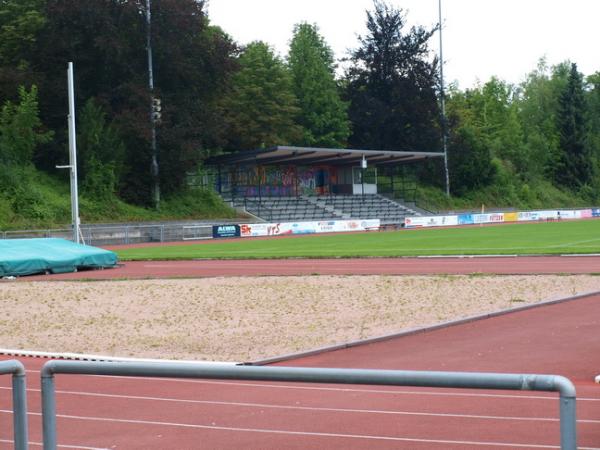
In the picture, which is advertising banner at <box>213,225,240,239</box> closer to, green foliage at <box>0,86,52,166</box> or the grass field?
the grass field

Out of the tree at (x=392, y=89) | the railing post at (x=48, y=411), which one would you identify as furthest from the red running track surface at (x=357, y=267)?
the tree at (x=392, y=89)

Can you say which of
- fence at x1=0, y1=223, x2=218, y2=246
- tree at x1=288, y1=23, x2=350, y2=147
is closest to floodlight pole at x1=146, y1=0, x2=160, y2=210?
fence at x1=0, y1=223, x2=218, y2=246

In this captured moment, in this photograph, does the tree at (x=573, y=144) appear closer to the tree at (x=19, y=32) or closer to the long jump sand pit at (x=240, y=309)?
the tree at (x=19, y=32)

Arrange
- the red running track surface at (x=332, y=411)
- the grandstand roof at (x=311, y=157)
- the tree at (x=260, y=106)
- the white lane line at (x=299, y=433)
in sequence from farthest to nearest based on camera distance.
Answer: the tree at (x=260, y=106), the grandstand roof at (x=311, y=157), the red running track surface at (x=332, y=411), the white lane line at (x=299, y=433)

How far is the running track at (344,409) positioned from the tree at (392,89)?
259 ft

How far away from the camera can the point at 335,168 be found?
84125mm

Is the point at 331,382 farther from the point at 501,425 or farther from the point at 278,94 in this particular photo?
the point at 278,94

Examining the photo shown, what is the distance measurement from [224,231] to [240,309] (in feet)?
135

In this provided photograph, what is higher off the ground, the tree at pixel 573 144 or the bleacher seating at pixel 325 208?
the tree at pixel 573 144

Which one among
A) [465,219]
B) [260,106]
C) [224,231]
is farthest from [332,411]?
[260,106]

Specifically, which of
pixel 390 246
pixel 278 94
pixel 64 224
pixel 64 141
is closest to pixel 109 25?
pixel 64 141

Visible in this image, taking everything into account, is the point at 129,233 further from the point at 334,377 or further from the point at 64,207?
the point at 334,377

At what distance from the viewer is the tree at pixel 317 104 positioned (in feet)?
309

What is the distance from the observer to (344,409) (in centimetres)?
879
